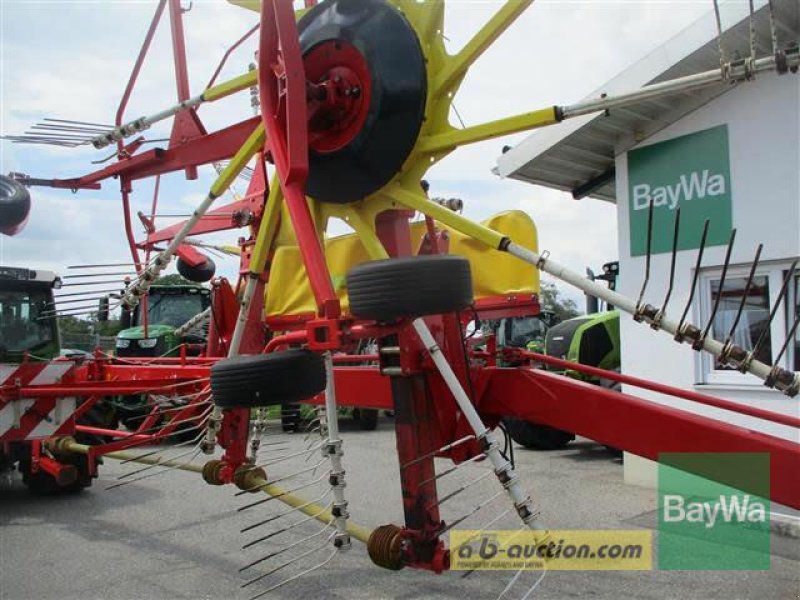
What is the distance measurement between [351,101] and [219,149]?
1.51 m

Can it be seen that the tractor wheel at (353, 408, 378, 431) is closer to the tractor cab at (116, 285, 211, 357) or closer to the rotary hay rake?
the tractor cab at (116, 285, 211, 357)

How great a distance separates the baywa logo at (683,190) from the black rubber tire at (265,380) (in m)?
4.30

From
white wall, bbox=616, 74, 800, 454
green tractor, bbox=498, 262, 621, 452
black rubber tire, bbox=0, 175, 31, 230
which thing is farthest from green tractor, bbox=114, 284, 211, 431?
white wall, bbox=616, 74, 800, 454

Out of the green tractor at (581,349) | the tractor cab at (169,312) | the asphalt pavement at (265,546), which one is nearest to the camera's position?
the asphalt pavement at (265,546)

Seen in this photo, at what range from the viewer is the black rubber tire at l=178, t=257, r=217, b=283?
22.3ft

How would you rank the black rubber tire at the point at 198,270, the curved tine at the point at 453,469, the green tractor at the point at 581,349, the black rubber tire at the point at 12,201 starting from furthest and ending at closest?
1. the green tractor at the point at 581,349
2. the black rubber tire at the point at 198,270
3. the black rubber tire at the point at 12,201
4. the curved tine at the point at 453,469

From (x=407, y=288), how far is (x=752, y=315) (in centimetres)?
487

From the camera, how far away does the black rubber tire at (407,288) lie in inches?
94.3

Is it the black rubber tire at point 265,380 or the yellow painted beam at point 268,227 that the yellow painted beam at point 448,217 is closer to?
the yellow painted beam at point 268,227

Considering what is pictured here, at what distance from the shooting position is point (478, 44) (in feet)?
10.3

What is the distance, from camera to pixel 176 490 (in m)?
7.72

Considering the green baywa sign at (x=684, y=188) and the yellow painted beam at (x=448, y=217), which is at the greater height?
the green baywa sign at (x=684, y=188)

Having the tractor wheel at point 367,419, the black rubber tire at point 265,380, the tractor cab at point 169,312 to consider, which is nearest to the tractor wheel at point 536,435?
the tractor wheel at point 367,419

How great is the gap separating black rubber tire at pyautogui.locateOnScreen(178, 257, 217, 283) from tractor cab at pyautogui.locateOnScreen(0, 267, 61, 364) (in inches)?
72.4
